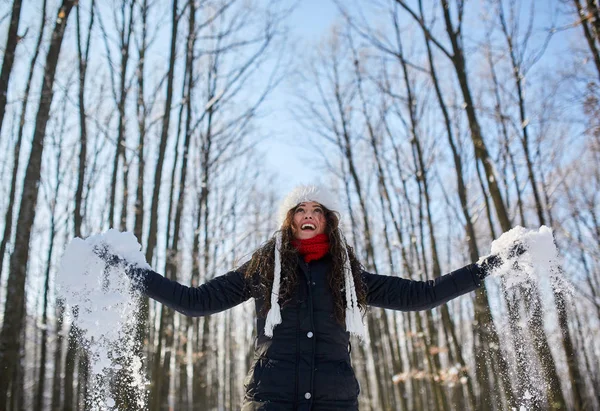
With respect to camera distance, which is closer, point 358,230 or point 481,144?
point 481,144

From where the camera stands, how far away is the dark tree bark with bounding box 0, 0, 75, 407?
5.09m

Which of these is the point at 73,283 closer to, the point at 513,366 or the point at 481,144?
the point at 513,366

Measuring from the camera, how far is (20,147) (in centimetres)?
1103

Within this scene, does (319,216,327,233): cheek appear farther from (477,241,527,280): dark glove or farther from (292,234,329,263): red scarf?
(477,241,527,280): dark glove

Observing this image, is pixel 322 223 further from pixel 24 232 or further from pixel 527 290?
pixel 24 232

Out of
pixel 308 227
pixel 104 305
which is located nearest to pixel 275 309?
pixel 308 227

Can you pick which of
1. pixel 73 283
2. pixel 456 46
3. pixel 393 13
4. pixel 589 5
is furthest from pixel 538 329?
pixel 393 13

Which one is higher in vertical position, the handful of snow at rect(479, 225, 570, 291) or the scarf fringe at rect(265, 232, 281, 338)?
the handful of snow at rect(479, 225, 570, 291)

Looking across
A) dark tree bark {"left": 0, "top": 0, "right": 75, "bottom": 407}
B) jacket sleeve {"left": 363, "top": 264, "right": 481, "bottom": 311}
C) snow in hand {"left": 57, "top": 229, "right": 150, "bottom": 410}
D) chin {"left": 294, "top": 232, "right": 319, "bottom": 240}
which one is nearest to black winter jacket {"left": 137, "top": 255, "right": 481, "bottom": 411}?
jacket sleeve {"left": 363, "top": 264, "right": 481, "bottom": 311}

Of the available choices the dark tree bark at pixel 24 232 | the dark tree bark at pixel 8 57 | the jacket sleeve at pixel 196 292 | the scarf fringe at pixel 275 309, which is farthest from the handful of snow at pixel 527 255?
the dark tree bark at pixel 8 57

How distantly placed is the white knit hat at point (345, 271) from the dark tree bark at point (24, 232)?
3.49 m

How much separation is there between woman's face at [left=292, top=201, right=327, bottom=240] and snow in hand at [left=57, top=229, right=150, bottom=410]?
0.92 metres

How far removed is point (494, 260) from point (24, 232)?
193 inches

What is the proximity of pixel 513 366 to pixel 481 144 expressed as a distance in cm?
470
